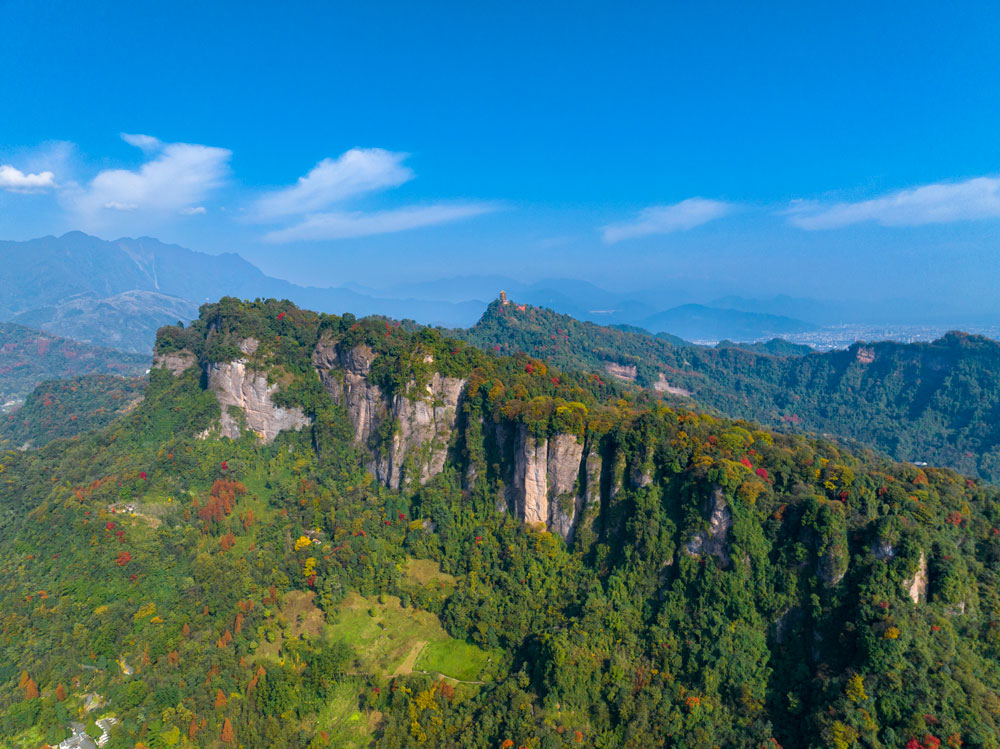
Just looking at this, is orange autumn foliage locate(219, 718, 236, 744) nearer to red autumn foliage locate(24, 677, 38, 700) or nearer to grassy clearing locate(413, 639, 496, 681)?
grassy clearing locate(413, 639, 496, 681)

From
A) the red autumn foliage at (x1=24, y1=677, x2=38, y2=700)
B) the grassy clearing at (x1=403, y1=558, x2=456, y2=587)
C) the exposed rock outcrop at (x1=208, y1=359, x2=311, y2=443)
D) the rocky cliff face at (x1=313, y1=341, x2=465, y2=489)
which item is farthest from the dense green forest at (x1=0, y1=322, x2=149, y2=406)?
the grassy clearing at (x1=403, y1=558, x2=456, y2=587)

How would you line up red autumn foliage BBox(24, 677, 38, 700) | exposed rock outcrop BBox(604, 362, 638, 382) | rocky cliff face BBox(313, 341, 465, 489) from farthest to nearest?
exposed rock outcrop BBox(604, 362, 638, 382)
rocky cliff face BBox(313, 341, 465, 489)
red autumn foliage BBox(24, 677, 38, 700)

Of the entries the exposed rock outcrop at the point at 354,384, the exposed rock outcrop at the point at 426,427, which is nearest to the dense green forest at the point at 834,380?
the exposed rock outcrop at the point at 354,384

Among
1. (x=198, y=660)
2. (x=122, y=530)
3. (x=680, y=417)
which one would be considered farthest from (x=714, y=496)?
(x=122, y=530)

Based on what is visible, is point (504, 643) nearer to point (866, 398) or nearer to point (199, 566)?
point (199, 566)

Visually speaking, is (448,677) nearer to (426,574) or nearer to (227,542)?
(426,574)

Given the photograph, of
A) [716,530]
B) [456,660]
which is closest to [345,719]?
[456,660]

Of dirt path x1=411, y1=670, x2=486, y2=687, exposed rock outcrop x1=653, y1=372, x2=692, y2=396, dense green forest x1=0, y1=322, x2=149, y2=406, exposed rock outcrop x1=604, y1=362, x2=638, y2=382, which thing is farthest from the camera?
dense green forest x1=0, y1=322, x2=149, y2=406
